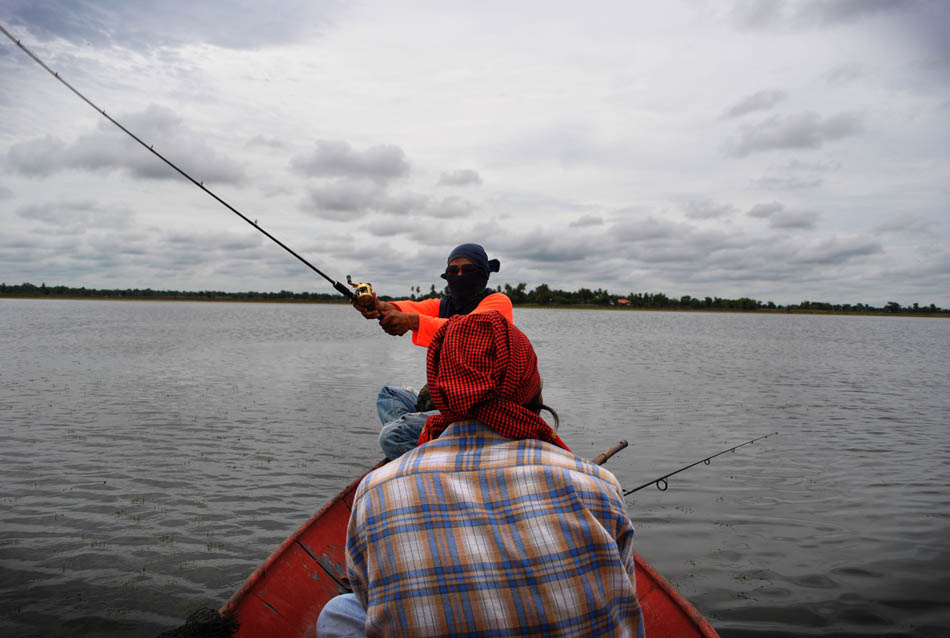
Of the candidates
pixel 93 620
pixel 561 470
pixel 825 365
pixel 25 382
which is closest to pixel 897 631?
pixel 561 470

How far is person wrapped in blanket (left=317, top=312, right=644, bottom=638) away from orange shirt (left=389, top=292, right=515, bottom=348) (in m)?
2.40

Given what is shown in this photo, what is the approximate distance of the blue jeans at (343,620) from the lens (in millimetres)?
2498

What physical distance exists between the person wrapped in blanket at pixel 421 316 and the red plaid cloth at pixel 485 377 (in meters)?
2.22

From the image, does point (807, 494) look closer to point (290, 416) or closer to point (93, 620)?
point (93, 620)

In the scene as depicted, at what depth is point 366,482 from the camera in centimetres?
231

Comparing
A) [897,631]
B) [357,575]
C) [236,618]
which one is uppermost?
[357,575]

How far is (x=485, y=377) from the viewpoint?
2.28 meters

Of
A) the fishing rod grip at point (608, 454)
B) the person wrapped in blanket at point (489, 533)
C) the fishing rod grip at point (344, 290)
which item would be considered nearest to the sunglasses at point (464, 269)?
the fishing rod grip at point (344, 290)

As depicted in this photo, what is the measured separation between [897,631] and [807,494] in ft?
12.5

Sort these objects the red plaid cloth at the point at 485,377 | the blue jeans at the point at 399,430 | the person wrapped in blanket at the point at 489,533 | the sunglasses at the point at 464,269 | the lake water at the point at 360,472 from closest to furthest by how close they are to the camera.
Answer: the person wrapped in blanket at the point at 489,533
the red plaid cloth at the point at 485,377
the blue jeans at the point at 399,430
the sunglasses at the point at 464,269
the lake water at the point at 360,472

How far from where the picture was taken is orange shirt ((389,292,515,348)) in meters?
5.01

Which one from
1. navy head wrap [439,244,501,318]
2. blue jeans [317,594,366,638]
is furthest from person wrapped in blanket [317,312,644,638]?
navy head wrap [439,244,501,318]

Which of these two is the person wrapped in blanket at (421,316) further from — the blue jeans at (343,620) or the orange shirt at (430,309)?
the blue jeans at (343,620)

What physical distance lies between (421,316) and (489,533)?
328 cm
